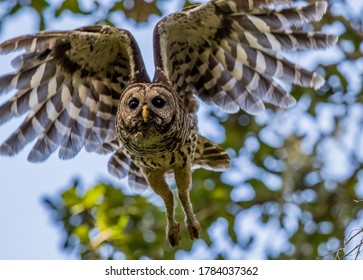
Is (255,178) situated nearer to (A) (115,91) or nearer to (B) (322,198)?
(B) (322,198)

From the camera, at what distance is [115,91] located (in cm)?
575

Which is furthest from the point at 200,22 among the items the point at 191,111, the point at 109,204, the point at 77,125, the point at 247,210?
the point at 247,210

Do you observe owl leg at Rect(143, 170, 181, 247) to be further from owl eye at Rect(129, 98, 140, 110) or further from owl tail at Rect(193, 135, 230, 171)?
owl eye at Rect(129, 98, 140, 110)

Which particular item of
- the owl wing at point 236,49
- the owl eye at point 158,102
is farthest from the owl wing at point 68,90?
the owl eye at point 158,102

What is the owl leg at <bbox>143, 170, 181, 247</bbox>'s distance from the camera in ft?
18.0

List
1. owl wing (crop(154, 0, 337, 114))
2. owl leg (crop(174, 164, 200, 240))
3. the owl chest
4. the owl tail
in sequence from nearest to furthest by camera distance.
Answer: the owl chest
owl wing (crop(154, 0, 337, 114))
owl leg (crop(174, 164, 200, 240))
the owl tail

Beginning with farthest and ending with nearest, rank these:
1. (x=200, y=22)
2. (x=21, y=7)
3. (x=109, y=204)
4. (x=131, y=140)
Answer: (x=109, y=204), (x=21, y=7), (x=200, y=22), (x=131, y=140)

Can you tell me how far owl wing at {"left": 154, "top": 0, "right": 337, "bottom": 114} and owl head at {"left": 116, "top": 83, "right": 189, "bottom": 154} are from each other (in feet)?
0.92

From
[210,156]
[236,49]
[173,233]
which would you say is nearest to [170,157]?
[173,233]

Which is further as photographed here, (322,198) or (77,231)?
(322,198)

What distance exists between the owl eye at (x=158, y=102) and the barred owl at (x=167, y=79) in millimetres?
91

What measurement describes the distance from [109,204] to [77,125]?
51.3 inches

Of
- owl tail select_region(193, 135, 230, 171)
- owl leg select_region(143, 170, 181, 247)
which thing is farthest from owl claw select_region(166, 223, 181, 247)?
owl tail select_region(193, 135, 230, 171)
